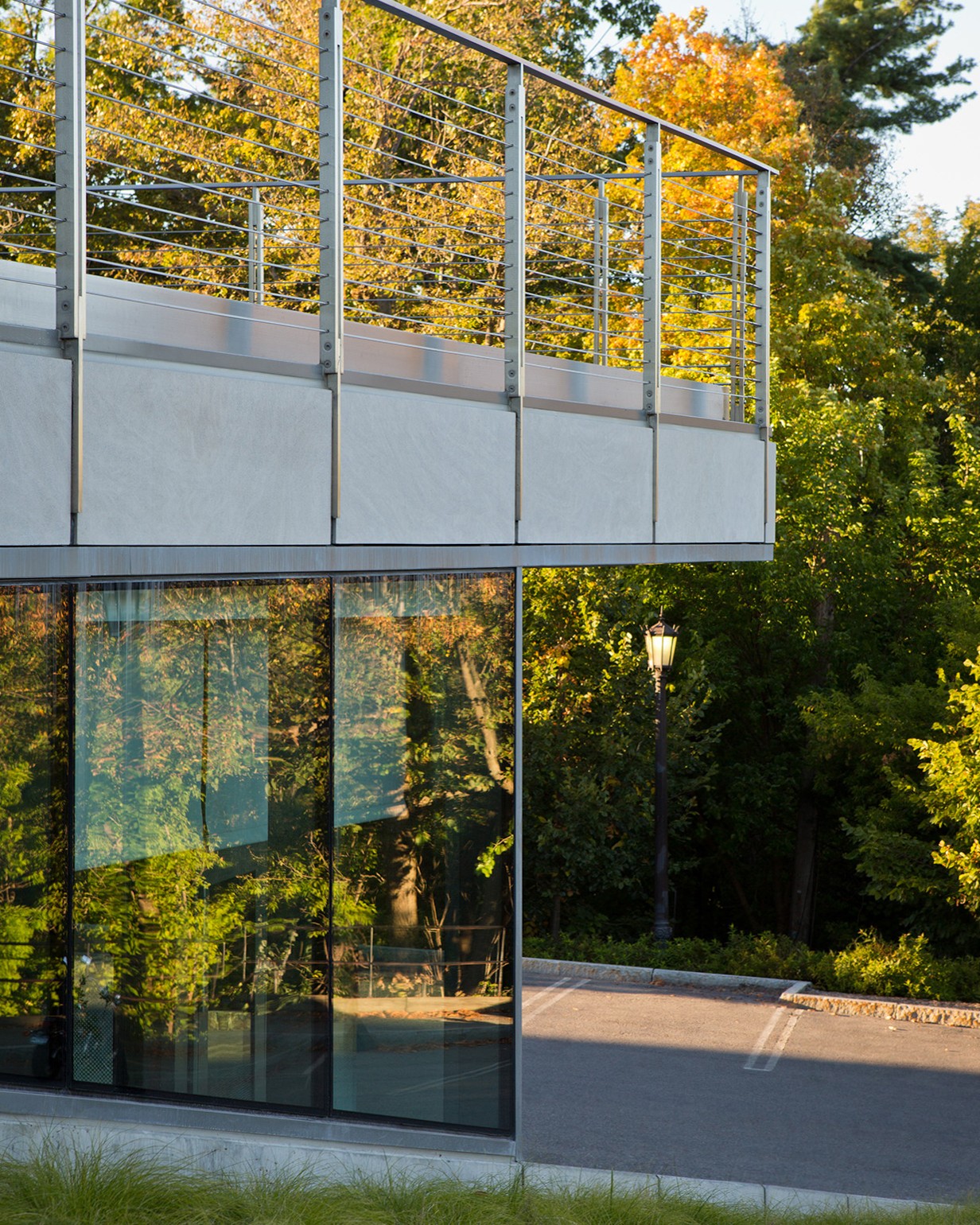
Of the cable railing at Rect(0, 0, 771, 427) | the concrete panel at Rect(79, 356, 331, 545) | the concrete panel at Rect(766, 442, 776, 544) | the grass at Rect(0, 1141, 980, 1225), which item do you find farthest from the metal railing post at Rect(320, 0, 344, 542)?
the cable railing at Rect(0, 0, 771, 427)

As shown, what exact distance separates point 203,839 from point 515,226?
354 centimetres

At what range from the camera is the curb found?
1420 centimetres

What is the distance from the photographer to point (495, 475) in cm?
736

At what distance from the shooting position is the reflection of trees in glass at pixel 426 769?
7.55 metres

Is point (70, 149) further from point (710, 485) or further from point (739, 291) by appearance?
point (739, 291)

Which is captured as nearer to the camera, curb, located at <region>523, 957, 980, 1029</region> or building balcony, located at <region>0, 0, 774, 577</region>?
building balcony, located at <region>0, 0, 774, 577</region>

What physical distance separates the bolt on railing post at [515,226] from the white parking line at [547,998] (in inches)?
335

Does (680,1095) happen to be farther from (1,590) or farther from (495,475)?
(1,590)

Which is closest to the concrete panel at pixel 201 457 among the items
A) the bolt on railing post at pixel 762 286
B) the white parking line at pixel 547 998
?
the bolt on railing post at pixel 762 286

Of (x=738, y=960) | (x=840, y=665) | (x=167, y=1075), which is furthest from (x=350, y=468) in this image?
(x=840, y=665)

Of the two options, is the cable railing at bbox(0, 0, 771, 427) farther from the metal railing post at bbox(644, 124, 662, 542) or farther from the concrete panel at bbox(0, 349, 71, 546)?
the concrete panel at bbox(0, 349, 71, 546)

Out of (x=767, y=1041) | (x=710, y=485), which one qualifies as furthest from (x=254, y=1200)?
(x=767, y=1041)

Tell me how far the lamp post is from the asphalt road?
89.7 inches

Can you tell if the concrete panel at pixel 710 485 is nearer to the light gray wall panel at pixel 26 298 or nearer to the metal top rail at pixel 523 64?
the metal top rail at pixel 523 64
